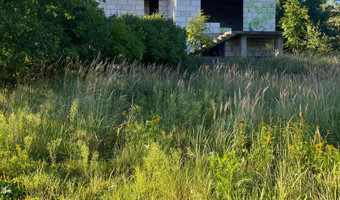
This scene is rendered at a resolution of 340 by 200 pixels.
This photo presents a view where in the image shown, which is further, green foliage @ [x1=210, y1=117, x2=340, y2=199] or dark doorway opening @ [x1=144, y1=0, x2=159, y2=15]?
dark doorway opening @ [x1=144, y1=0, x2=159, y2=15]

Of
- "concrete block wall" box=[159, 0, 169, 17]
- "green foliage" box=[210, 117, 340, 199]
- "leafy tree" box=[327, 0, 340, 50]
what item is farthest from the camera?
"leafy tree" box=[327, 0, 340, 50]

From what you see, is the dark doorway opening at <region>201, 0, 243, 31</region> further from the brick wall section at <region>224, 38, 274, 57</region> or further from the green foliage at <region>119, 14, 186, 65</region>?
the green foliage at <region>119, 14, 186, 65</region>

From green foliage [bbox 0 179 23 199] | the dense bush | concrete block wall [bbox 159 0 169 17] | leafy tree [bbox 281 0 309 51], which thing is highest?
concrete block wall [bbox 159 0 169 17]

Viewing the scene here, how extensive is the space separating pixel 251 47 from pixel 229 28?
1977 mm

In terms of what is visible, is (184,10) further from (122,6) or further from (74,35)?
(74,35)

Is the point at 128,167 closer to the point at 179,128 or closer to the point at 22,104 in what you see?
the point at 179,128

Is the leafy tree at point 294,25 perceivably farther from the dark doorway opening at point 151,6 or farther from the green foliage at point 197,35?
the dark doorway opening at point 151,6

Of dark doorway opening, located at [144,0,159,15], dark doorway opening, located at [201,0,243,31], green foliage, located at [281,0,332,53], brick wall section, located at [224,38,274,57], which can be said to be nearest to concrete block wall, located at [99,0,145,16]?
dark doorway opening, located at [144,0,159,15]

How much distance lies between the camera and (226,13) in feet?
89.7

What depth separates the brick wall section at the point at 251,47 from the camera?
21.5m

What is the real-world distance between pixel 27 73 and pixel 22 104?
2.09 m

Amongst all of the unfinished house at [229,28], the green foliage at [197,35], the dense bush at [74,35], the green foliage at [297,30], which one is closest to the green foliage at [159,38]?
the dense bush at [74,35]

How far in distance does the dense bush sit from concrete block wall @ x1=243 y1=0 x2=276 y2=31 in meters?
8.65

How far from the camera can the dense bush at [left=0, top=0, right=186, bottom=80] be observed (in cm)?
751
